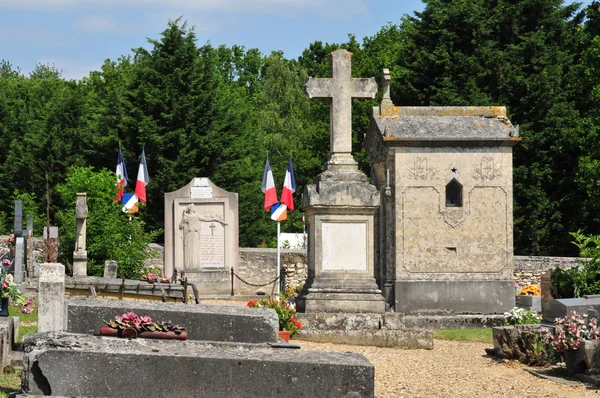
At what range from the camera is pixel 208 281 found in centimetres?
2786

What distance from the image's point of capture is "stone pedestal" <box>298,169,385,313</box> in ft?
50.4

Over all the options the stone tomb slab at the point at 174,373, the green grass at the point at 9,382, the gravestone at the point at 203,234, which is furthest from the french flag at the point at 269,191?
the stone tomb slab at the point at 174,373

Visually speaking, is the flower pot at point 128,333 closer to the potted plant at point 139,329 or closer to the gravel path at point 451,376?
the potted plant at point 139,329

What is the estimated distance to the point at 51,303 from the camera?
29.4 ft

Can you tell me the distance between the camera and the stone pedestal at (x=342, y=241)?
605 inches

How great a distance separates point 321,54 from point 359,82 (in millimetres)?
44459

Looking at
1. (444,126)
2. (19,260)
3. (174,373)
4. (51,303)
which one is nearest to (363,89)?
(444,126)

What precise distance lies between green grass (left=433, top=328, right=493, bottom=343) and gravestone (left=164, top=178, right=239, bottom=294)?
441 inches

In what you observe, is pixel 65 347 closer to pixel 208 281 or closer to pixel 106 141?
pixel 208 281

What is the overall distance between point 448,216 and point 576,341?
8747 mm

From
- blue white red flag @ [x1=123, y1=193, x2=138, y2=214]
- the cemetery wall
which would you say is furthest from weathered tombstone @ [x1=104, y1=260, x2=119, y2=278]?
blue white red flag @ [x1=123, y1=193, x2=138, y2=214]

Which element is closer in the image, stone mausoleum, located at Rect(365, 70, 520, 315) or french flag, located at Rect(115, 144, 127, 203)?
stone mausoleum, located at Rect(365, 70, 520, 315)

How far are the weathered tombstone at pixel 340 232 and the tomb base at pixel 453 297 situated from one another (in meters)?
4.45

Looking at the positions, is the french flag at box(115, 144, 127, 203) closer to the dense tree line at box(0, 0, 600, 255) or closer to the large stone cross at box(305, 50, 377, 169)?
the dense tree line at box(0, 0, 600, 255)
